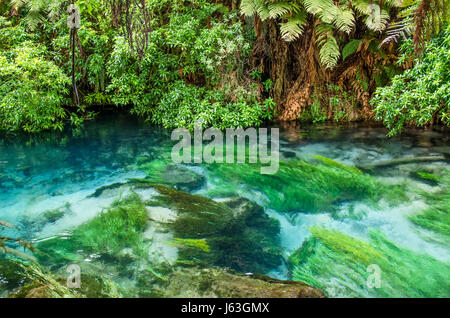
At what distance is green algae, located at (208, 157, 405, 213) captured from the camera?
4.10 m

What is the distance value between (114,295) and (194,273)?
0.64 metres

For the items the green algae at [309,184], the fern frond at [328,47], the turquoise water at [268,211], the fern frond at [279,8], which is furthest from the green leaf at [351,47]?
the green algae at [309,184]

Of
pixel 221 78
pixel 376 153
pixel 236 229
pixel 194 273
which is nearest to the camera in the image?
pixel 194 273

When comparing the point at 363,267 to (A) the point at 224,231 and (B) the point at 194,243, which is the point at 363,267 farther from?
(B) the point at 194,243

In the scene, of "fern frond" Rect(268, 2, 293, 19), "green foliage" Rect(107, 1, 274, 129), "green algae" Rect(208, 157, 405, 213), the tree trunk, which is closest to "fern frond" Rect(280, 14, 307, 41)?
"fern frond" Rect(268, 2, 293, 19)

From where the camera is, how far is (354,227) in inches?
138

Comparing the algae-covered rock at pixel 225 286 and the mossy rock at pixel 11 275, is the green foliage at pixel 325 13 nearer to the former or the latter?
the algae-covered rock at pixel 225 286

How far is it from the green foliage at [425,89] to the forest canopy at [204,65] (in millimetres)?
1313

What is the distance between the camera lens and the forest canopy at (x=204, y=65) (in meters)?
6.44

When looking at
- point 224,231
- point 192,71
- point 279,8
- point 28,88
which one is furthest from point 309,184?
point 28,88

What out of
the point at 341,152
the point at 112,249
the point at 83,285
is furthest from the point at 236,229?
the point at 341,152

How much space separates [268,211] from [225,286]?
1741mm

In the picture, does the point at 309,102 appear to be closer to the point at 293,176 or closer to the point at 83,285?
the point at 293,176
